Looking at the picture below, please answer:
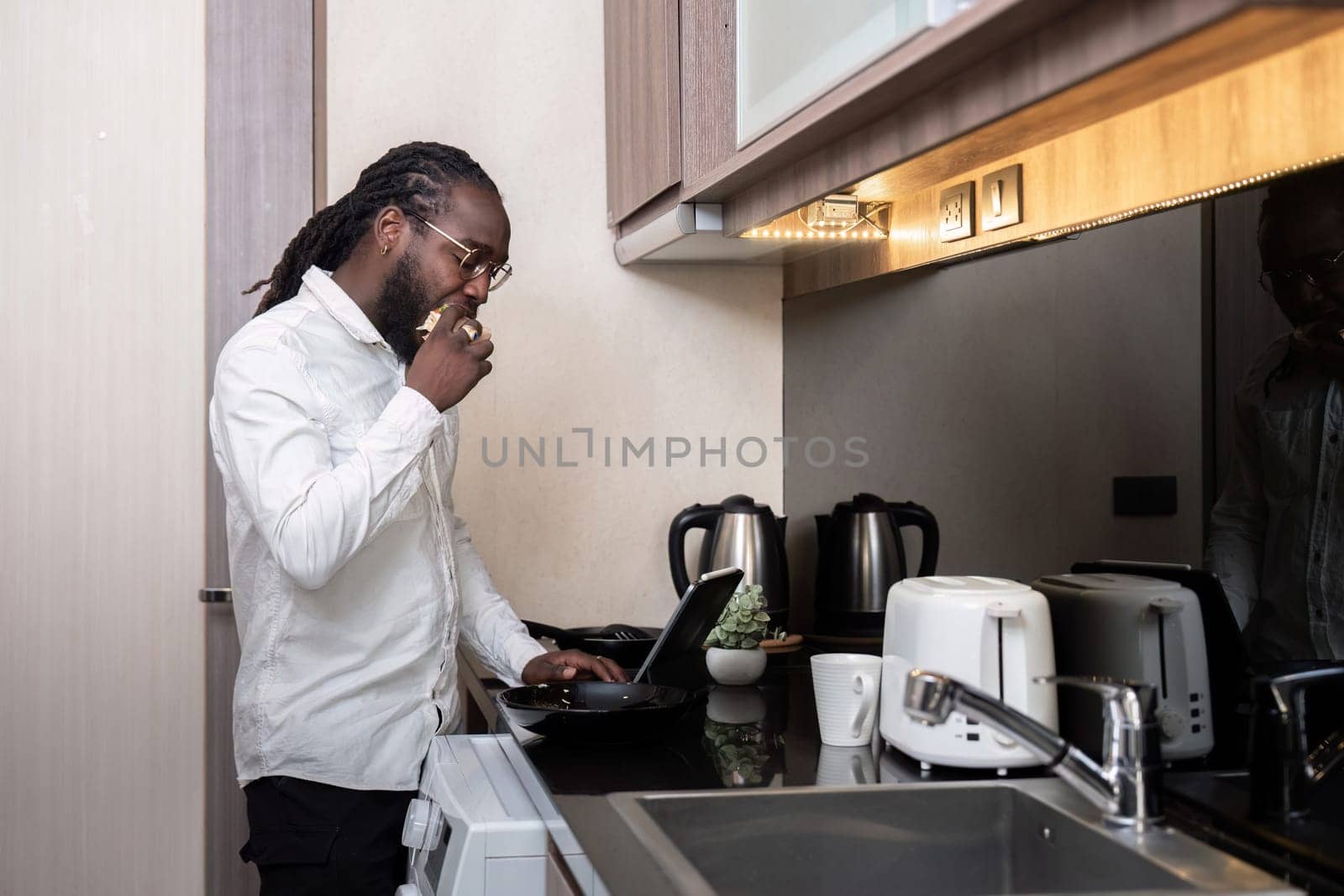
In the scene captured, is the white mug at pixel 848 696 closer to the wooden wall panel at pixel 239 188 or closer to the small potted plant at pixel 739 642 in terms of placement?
the small potted plant at pixel 739 642

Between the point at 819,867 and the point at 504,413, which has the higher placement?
the point at 504,413

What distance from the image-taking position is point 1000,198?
1622mm

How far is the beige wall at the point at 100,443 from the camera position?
217 centimetres

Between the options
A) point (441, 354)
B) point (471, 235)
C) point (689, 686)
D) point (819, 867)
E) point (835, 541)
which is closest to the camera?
point (819, 867)

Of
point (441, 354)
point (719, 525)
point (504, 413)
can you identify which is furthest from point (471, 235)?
point (719, 525)

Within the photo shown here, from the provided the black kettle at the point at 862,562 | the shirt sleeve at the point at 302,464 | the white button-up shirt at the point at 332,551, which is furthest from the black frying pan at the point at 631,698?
the black kettle at the point at 862,562

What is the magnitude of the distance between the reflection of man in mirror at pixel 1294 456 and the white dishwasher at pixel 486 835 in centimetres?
71

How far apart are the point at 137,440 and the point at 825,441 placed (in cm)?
121

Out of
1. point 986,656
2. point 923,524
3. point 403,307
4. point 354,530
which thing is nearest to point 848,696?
point 986,656

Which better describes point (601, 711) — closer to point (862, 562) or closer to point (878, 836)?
point (878, 836)

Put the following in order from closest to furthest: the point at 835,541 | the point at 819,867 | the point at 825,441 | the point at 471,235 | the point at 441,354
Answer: the point at 819,867
the point at 441,354
the point at 471,235
the point at 835,541
the point at 825,441

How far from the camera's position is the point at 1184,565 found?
132cm

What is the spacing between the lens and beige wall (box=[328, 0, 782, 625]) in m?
2.25

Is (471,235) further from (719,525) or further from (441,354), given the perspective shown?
(719,525)
